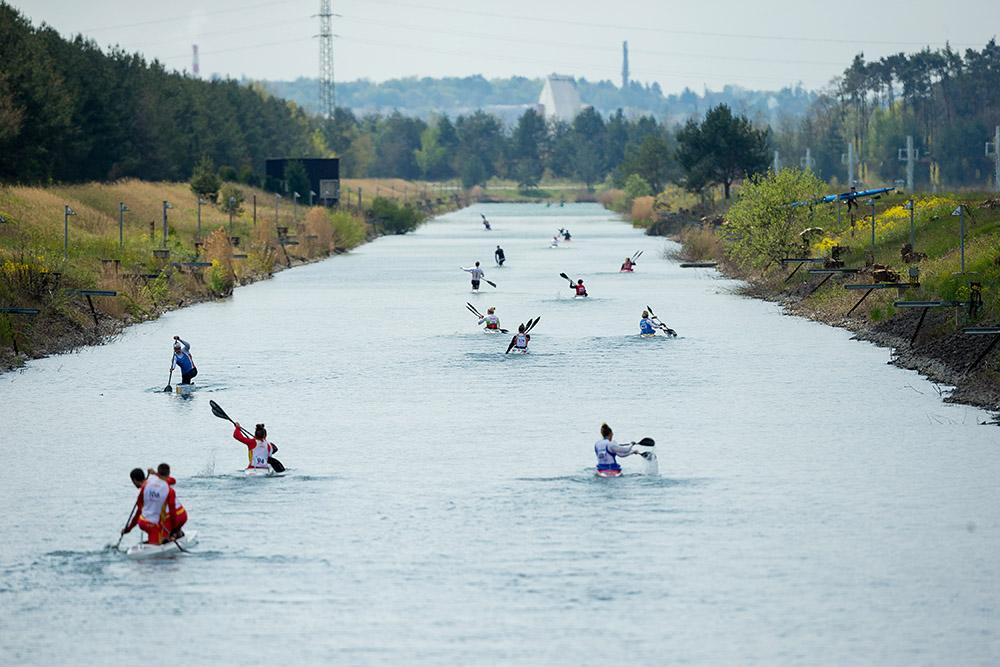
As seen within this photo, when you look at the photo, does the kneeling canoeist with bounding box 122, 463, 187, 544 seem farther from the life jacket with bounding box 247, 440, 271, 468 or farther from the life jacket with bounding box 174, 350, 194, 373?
the life jacket with bounding box 174, 350, 194, 373

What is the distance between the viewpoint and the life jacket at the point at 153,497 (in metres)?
27.5

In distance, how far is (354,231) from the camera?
14788 centimetres

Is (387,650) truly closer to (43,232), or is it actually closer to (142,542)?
(142,542)

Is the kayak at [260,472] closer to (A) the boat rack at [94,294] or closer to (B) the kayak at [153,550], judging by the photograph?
(B) the kayak at [153,550]

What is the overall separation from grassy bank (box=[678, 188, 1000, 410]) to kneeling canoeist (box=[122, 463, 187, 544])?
22.7 metres

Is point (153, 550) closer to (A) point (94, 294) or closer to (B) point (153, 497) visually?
(B) point (153, 497)

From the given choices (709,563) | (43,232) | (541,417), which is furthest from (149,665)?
(43,232)

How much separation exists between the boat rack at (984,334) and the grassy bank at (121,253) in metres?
29.4

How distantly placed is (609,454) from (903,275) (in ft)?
105

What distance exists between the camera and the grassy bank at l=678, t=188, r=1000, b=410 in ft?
159

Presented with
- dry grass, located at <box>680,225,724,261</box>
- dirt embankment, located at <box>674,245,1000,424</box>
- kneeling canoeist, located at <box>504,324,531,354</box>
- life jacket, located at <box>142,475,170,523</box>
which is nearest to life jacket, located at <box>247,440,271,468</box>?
life jacket, located at <box>142,475,170,523</box>

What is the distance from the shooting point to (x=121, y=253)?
78875mm

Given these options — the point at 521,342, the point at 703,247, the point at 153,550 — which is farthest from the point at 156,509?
the point at 703,247

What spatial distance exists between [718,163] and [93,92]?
6091 cm
